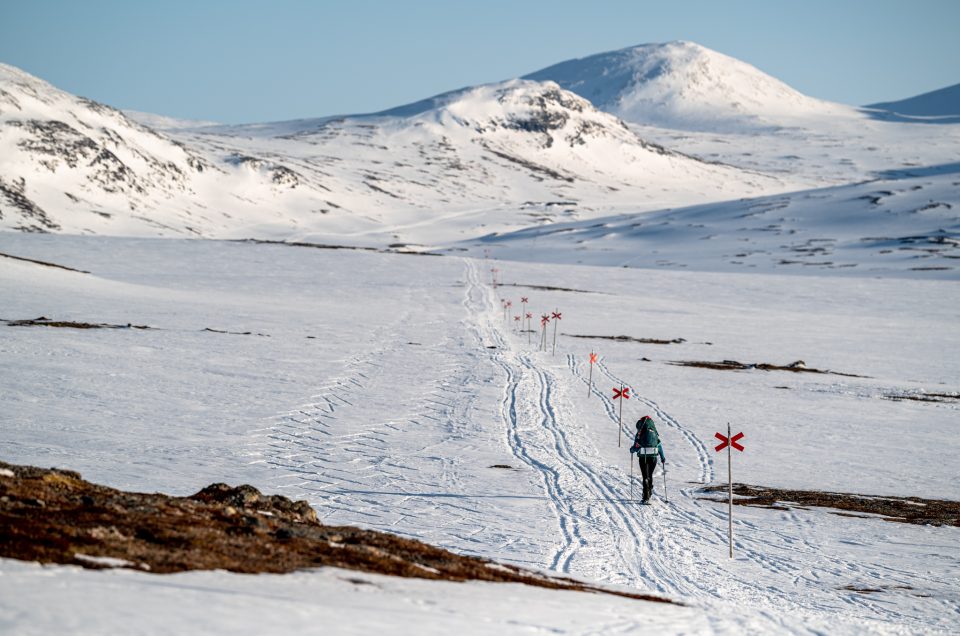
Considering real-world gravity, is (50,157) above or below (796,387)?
→ above

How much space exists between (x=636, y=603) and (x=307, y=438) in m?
14.1

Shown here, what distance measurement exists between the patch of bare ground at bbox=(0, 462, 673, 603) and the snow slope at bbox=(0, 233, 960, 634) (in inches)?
24.5

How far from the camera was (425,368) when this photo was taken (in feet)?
126

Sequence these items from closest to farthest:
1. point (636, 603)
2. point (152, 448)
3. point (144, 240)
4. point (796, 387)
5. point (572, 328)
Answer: point (636, 603), point (152, 448), point (796, 387), point (572, 328), point (144, 240)

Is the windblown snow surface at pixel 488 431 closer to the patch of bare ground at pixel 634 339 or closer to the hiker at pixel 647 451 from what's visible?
the hiker at pixel 647 451

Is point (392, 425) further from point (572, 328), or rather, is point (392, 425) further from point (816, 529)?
point (572, 328)

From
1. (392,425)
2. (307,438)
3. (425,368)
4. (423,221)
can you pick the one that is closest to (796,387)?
(425,368)

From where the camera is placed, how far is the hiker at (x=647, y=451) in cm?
1981

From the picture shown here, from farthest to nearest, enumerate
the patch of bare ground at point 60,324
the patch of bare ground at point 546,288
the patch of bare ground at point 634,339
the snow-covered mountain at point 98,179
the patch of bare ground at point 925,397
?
the snow-covered mountain at point 98,179 → the patch of bare ground at point 546,288 → the patch of bare ground at point 634,339 → the patch of bare ground at point 60,324 → the patch of bare ground at point 925,397

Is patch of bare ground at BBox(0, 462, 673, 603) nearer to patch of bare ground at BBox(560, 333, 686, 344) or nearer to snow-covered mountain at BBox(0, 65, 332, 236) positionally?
patch of bare ground at BBox(560, 333, 686, 344)

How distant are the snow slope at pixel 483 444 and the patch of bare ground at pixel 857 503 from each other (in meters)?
0.61

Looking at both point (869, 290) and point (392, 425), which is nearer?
point (392, 425)

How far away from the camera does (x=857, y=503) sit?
810 inches

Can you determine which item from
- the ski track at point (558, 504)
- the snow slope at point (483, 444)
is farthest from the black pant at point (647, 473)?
the snow slope at point (483, 444)
